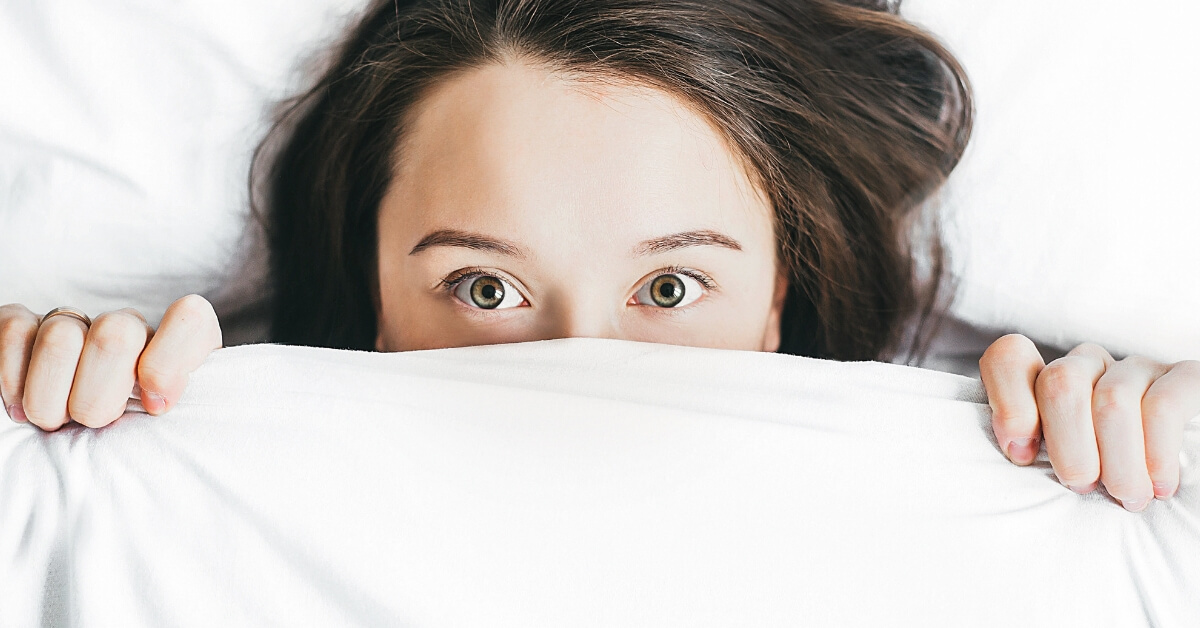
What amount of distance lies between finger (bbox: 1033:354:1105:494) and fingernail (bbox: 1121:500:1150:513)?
21 millimetres

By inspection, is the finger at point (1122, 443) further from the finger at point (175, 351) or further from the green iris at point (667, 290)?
the finger at point (175, 351)

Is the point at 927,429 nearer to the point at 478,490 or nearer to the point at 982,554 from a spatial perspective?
the point at 982,554

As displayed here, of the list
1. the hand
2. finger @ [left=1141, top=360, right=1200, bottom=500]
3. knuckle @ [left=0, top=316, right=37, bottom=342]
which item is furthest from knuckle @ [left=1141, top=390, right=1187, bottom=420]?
knuckle @ [left=0, top=316, right=37, bottom=342]

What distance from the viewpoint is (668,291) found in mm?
791

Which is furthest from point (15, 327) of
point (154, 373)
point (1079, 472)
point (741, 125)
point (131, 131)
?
point (1079, 472)

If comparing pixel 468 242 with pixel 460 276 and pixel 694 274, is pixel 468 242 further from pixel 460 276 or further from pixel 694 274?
pixel 694 274

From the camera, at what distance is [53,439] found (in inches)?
21.3

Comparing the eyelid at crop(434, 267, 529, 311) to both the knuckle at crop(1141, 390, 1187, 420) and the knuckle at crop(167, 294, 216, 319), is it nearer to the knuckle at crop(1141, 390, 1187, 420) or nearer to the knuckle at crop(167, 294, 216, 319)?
the knuckle at crop(167, 294, 216, 319)

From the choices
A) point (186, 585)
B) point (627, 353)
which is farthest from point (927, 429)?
point (186, 585)

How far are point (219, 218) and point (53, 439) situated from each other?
52 centimetres

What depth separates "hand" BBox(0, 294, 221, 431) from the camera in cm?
54

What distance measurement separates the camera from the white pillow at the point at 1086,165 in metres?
0.92

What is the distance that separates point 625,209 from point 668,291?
0.10m

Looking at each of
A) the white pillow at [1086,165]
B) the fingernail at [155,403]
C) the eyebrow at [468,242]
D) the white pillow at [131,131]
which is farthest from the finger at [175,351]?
the white pillow at [1086,165]
